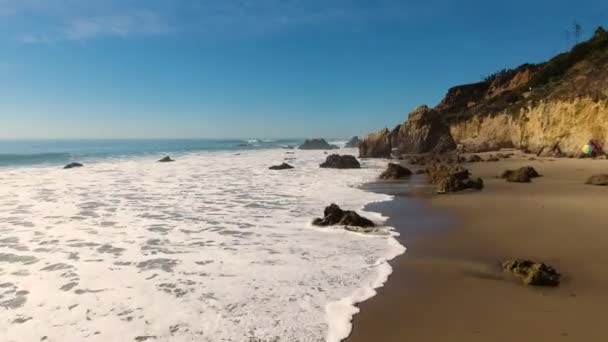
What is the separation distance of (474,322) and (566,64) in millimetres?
52394

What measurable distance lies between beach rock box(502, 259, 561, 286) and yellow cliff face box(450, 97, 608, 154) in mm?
22643

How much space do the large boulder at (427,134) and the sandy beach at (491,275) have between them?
31.7 m

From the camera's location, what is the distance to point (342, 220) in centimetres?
1036

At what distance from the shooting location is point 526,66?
66188 mm

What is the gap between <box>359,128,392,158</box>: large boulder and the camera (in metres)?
42.8

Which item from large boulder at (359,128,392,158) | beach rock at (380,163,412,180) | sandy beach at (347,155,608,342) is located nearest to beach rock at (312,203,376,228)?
sandy beach at (347,155,608,342)

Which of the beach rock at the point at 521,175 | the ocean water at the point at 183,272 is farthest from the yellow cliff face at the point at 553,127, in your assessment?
the ocean water at the point at 183,272

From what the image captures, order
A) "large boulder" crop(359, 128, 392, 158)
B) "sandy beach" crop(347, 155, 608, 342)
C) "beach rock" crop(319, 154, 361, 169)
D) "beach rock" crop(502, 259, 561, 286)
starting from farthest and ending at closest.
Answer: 1. "large boulder" crop(359, 128, 392, 158)
2. "beach rock" crop(319, 154, 361, 169)
3. "beach rock" crop(502, 259, 561, 286)
4. "sandy beach" crop(347, 155, 608, 342)

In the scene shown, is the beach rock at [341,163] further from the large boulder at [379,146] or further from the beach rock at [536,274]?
the beach rock at [536,274]

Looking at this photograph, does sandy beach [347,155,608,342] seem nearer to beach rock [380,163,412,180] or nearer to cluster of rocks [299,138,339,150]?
beach rock [380,163,412,180]

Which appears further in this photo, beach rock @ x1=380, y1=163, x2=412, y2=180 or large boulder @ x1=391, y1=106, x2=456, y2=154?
large boulder @ x1=391, y1=106, x2=456, y2=154

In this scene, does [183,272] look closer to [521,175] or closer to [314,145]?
[521,175]

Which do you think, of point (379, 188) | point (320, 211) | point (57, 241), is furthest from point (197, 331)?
point (379, 188)

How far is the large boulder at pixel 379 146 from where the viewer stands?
42.8m
